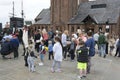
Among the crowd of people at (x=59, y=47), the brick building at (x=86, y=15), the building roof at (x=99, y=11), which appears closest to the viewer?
the crowd of people at (x=59, y=47)

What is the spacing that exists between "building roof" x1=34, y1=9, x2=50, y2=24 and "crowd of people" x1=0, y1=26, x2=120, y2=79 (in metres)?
49.4

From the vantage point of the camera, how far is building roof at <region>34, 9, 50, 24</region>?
72.2 meters

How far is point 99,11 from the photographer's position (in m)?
58.1

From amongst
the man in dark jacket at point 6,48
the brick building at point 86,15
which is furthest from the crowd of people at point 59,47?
the brick building at point 86,15

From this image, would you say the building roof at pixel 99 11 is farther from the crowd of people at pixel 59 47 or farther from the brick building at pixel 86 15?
the crowd of people at pixel 59 47

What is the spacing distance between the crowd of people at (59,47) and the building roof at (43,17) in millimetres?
49364

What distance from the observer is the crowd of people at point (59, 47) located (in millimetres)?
11109

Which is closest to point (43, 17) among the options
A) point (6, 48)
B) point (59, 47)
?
point (6, 48)

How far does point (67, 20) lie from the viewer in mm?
61250

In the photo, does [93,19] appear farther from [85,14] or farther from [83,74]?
[83,74]

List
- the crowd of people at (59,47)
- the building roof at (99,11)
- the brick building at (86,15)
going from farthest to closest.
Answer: the building roof at (99,11)
the brick building at (86,15)
the crowd of people at (59,47)

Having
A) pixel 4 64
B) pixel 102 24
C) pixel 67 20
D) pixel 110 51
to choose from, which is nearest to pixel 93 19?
pixel 102 24

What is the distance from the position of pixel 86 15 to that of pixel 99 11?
285 centimetres

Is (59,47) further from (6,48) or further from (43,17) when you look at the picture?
(43,17)
